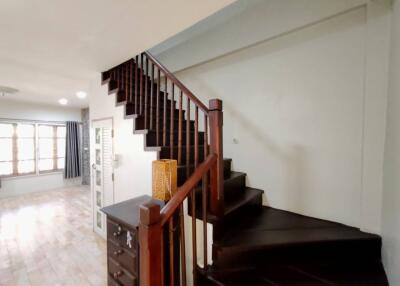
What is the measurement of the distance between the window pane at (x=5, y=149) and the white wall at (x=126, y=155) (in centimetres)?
419

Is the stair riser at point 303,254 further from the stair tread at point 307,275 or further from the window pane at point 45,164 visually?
the window pane at point 45,164

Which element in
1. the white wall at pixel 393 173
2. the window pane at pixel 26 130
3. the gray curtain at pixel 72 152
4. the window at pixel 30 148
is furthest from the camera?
the gray curtain at pixel 72 152

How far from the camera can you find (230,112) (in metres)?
2.87

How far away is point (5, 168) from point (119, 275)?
18.9 ft

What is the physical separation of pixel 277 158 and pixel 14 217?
4910 mm

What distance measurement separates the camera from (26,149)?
561 centimetres

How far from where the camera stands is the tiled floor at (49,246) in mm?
2215

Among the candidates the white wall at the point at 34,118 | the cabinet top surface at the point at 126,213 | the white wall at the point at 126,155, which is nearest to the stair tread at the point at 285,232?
the cabinet top surface at the point at 126,213

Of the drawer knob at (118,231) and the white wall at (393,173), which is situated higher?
the white wall at (393,173)

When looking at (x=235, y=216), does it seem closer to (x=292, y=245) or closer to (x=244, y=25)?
(x=292, y=245)

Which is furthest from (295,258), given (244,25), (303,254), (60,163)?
(60,163)

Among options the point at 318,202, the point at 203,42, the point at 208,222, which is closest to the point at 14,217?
the point at 208,222

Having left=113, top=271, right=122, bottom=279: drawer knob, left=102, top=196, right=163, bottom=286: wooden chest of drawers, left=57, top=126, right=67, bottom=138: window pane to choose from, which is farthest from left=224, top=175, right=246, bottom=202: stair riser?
left=57, top=126, right=67, bottom=138: window pane

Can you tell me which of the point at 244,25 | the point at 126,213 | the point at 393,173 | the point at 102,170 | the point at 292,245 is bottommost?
the point at 292,245
